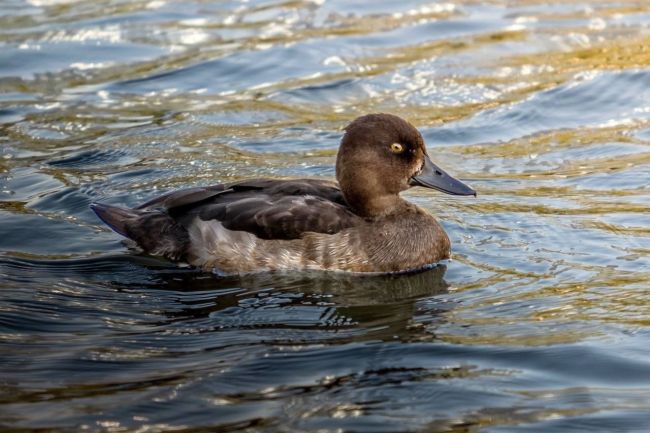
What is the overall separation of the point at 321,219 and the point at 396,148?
0.70m

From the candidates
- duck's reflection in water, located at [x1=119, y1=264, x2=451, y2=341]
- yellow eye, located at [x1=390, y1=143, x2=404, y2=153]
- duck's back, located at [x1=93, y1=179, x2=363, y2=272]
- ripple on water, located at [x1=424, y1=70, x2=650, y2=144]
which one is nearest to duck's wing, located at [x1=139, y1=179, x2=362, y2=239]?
duck's back, located at [x1=93, y1=179, x2=363, y2=272]

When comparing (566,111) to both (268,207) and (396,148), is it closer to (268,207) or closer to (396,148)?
(396,148)

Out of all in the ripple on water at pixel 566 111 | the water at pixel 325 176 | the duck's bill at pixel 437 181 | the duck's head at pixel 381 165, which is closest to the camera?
the water at pixel 325 176

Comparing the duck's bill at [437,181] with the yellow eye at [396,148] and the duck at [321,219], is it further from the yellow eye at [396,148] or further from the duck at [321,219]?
the yellow eye at [396,148]

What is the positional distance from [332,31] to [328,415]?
9.50 m

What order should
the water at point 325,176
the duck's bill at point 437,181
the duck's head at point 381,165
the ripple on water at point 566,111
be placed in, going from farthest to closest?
the ripple on water at point 566,111 → the duck's bill at point 437,181 → the duck's head at point 381,165 → the water at point 325,176

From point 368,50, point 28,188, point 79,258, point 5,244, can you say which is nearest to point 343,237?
point 79,258

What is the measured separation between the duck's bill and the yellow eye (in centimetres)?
23

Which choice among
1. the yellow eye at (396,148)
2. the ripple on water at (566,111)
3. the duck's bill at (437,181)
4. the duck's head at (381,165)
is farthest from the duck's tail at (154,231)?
the ripple on water at (566,111)

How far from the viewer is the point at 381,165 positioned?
8.05 metres

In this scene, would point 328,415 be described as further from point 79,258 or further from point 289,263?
point 79,258

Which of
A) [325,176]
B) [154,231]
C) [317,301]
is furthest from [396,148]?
[325,176]

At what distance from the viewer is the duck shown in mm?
7875

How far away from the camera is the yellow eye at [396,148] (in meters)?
8.04
